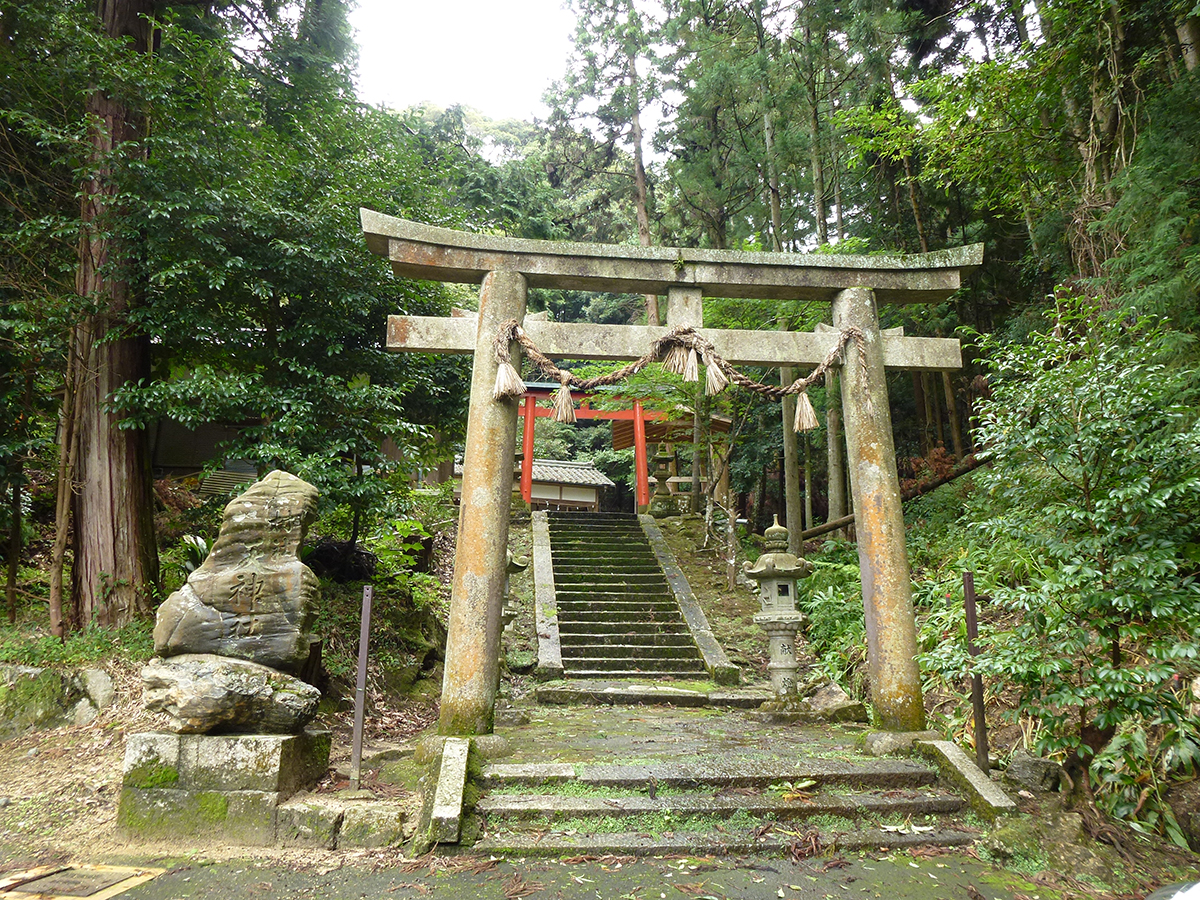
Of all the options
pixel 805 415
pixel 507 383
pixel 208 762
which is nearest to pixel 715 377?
pixel 805 415

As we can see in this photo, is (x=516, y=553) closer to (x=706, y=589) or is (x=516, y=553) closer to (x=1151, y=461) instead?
(x=706, y=589)

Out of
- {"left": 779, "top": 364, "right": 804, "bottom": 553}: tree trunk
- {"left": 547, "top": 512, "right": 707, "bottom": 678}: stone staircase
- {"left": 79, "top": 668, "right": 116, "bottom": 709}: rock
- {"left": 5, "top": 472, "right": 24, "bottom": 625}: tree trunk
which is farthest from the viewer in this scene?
{"left": 779, "top": 364, "right": 804, "bottom": 553}: tree trunk

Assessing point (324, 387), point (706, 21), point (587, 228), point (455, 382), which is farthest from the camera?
point (587, 228)

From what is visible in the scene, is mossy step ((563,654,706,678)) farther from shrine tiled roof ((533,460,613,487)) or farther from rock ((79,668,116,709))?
shrine tiled roof ((533,460,613,487))

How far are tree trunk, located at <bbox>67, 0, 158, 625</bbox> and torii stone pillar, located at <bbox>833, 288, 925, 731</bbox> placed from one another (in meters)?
6.57

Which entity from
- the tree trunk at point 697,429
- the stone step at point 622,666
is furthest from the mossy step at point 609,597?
the tree trunk at point 697,429

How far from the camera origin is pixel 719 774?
13.6 ft

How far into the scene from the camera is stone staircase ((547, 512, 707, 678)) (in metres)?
8.74

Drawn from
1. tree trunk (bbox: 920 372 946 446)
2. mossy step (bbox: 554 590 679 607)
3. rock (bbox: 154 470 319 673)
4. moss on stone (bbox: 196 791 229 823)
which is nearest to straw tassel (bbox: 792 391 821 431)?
rock (bbox: 154 470 319 673)

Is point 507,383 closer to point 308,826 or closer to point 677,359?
point 677,359

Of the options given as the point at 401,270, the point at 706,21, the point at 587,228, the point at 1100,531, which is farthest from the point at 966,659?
the point at 587,228

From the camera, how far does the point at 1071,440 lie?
13.1 feet

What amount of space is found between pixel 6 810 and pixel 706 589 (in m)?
8.97

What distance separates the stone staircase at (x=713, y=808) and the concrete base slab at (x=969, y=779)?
10 cm
